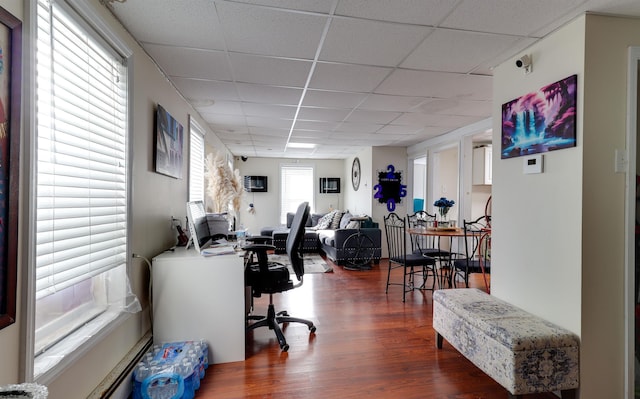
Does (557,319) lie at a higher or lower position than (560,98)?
lower

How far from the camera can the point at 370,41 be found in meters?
1.95

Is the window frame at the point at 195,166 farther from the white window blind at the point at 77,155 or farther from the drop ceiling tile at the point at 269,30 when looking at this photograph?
the drop ceiling tile at the point at 269,30

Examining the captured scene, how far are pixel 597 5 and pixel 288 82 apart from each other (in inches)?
82.1

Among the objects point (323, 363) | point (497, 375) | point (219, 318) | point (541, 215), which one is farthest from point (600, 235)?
point (219, 318)

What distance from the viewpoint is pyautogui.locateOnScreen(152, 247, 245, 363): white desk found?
2.09 m

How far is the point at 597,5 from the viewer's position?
158cm

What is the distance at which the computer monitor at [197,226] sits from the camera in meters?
2.17

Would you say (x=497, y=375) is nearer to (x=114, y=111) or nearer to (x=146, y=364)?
(x=146, y=364)

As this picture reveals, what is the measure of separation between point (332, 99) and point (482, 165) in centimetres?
373

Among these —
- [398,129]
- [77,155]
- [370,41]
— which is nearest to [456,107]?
[398,129]

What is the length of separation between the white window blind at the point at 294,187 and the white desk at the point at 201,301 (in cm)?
553

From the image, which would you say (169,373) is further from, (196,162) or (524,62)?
(524,62)

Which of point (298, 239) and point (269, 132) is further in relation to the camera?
point (269, 132)

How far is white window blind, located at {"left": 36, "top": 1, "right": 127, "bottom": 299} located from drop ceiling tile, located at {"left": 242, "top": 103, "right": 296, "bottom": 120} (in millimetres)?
1616
